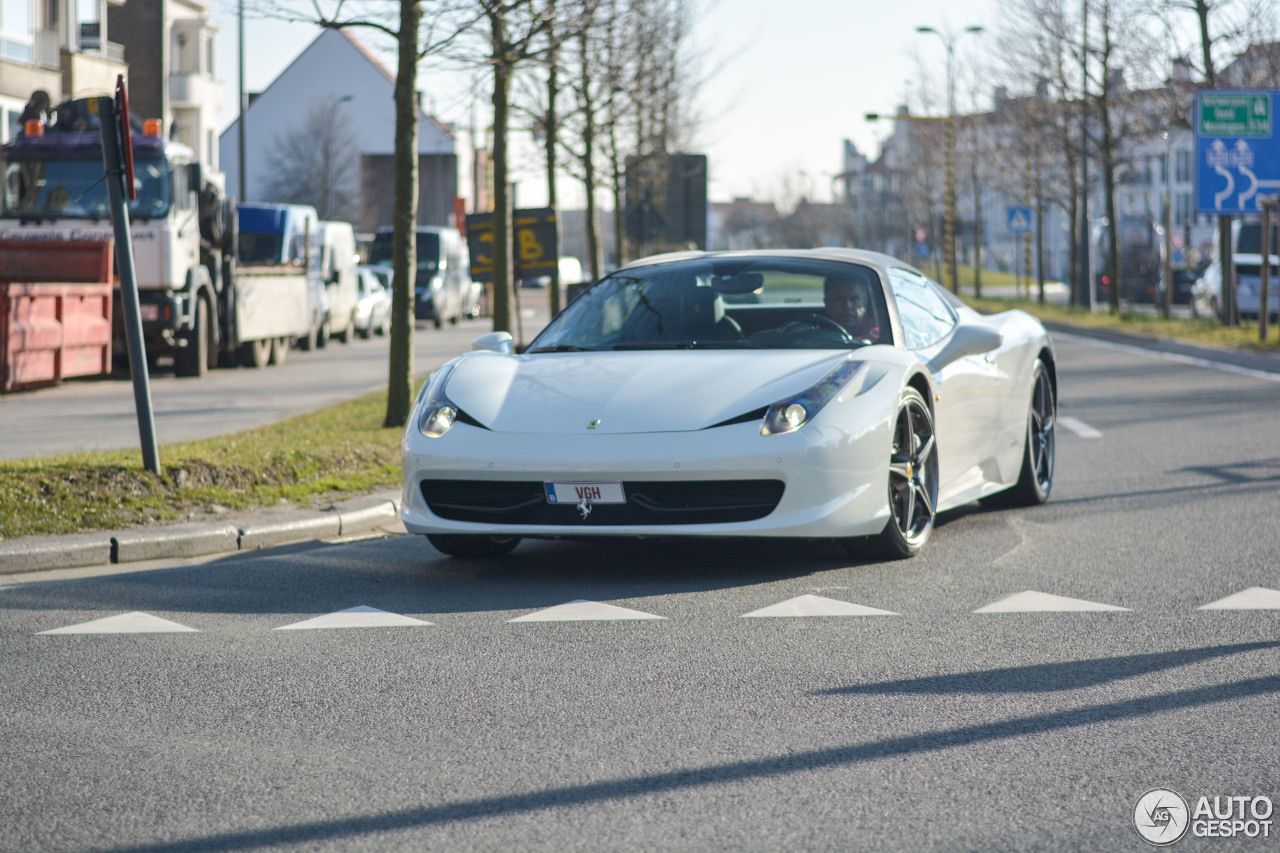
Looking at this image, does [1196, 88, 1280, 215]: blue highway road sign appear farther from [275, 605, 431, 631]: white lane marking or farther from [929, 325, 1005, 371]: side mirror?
[275, 605, 431, 631]: white lane marking

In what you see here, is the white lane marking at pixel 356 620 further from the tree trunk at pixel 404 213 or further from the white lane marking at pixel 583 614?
the tree trunk at pixel 404 213

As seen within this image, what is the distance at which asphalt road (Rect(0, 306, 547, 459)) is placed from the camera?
12.5 meters

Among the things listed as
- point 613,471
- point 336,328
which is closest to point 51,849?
point 613,471

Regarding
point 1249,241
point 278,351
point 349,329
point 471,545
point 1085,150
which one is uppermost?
point 1085,150

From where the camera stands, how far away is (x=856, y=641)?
5.59 metres

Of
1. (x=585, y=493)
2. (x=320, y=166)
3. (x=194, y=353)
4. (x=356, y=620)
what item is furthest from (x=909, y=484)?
(x=320, y=166)

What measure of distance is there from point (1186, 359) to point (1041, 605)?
18185mm

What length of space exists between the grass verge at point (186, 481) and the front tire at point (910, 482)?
3326 millimetres

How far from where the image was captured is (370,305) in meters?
35.3

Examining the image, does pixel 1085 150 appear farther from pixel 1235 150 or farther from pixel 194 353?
pixel 194 353

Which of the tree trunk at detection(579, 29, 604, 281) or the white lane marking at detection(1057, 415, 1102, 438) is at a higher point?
the tree trunk at detection(579, 29, 604, 281)

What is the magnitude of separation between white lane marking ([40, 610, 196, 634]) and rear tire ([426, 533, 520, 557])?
1.46 meters

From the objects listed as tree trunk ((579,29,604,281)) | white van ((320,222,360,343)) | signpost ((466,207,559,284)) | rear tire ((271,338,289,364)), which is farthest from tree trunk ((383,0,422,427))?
white van ((320,222,360,343))

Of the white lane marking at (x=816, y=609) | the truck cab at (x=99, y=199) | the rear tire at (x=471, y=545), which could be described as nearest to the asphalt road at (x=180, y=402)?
the truck cab at (x=99, y=199)
